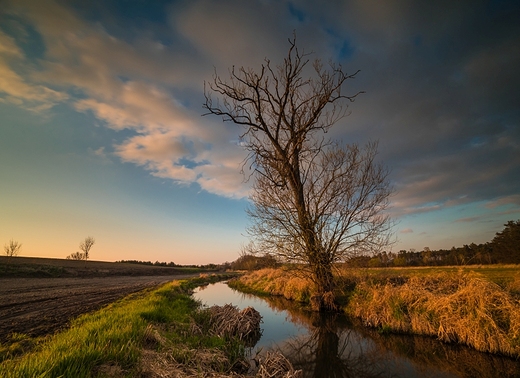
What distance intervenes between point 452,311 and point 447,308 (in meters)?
0.26

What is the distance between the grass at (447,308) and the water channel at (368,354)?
1.11ft

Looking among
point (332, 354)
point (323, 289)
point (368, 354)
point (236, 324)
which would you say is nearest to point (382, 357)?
point (368, 354)

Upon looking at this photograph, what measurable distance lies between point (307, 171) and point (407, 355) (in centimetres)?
826

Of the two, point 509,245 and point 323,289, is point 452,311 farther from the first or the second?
point 509,245

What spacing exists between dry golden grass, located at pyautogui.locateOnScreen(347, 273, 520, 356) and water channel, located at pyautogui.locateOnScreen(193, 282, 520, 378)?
34 cm

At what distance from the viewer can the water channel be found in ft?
18.6

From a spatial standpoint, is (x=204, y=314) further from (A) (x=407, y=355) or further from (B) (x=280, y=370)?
(A) (x=407, y=355)

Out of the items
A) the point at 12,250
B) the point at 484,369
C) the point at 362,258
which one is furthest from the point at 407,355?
the point at 12,250

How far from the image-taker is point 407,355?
6652 mm

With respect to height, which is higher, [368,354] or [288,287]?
[288,287]

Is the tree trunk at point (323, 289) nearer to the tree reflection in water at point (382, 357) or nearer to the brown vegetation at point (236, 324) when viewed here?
the tree reflection in water at point (382, 357)

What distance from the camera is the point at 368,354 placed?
6914 millimetres

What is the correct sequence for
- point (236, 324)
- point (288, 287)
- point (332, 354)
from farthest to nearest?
point (288, 287), point (236, 324), point (332, 354)

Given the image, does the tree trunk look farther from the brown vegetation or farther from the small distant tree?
the small distant tree
